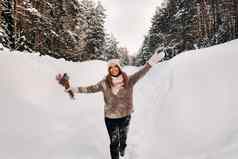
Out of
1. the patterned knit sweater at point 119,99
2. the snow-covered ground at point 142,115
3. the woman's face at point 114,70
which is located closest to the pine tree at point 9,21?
the snow-covered ground at point 142,115

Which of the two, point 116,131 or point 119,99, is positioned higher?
point 119,99

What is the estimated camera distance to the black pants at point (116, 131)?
759 cm

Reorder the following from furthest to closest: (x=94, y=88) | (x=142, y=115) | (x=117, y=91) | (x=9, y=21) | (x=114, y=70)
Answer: (x=9, y=21), (x=142, y=115), (x=94, y=88), (x=117, y=91), (x=114, y=70)

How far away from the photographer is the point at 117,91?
7.39m

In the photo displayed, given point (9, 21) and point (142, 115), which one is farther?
point (9, 21)

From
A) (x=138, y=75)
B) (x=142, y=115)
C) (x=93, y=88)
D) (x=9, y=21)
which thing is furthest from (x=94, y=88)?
(x=9, y=21)

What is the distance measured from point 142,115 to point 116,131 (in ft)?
17.2

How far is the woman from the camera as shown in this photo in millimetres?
7289

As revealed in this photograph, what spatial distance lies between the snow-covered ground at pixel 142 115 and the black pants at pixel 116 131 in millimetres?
643

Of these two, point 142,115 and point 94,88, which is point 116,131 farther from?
point 142,115

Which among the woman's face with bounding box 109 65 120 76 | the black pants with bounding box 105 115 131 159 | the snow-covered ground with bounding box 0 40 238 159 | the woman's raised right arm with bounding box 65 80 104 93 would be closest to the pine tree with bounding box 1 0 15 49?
the snow-covered ground with bounding box 0 40 238 159

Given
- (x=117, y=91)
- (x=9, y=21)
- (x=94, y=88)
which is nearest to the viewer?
(x=117, y=91)

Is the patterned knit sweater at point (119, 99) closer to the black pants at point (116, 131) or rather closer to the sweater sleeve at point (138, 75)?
the sweater sleeve at point (138, 75)

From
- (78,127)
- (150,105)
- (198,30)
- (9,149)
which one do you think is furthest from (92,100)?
(198,30)
